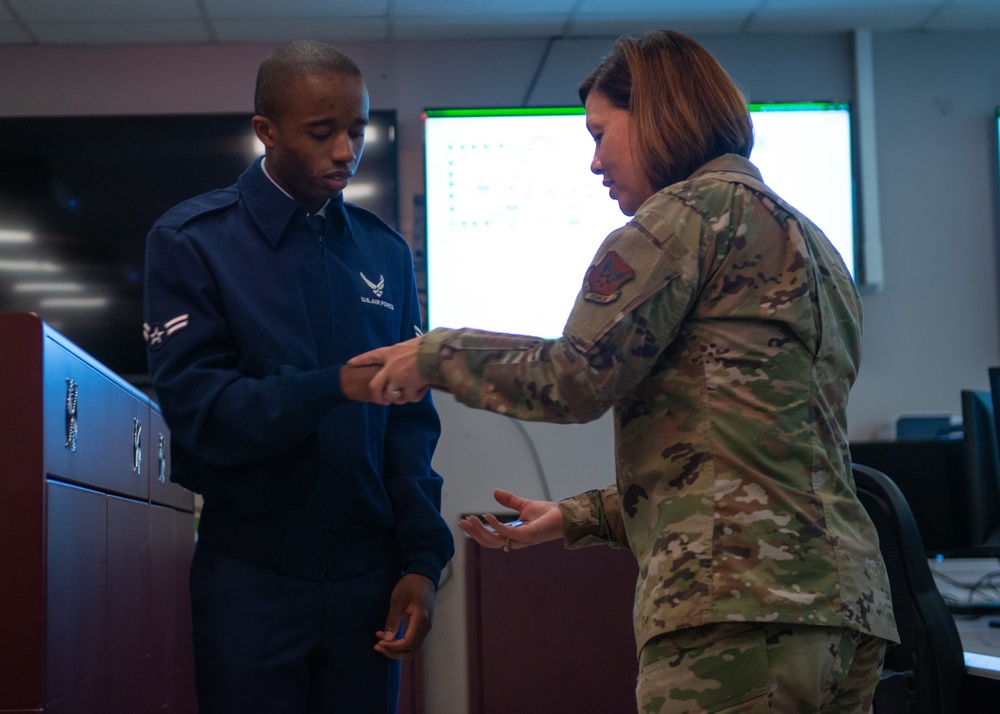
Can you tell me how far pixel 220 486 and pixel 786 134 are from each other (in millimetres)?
3237

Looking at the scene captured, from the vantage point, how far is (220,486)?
54.4 inches

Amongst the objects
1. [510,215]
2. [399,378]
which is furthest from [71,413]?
[510,215]

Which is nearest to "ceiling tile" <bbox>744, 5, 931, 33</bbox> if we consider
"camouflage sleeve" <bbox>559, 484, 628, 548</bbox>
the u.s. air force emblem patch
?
"camouflage sleeve" <bbox>559, 484, 628, 548</bbox>

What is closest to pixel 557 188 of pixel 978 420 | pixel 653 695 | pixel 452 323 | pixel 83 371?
pixel 452 323

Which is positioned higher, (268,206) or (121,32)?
(121,32)

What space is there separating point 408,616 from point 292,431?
→ 334 millimetres

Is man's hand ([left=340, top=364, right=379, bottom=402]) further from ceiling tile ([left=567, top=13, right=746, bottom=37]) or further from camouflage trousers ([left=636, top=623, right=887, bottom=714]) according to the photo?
→ ceiling tile ([left=567, top=13, right=746, bottom=37])

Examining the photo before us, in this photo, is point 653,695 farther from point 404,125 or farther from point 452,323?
point 404,125

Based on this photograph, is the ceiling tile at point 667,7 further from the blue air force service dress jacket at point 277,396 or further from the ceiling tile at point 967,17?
the blue air force service dress jacket at point 277,396

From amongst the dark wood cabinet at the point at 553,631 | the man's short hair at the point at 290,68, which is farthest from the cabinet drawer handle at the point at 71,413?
the dark wood cabinet at the point at 553,631

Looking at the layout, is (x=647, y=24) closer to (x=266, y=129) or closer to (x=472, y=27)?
(x=472, y=27)

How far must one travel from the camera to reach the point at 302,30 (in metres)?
4.03

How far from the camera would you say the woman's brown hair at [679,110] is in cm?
127

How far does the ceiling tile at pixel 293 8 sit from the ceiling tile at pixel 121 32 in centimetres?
16
